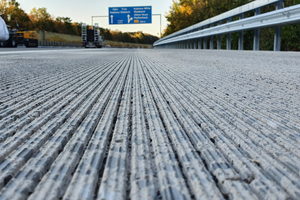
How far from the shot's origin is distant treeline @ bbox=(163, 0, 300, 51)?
19.8 m

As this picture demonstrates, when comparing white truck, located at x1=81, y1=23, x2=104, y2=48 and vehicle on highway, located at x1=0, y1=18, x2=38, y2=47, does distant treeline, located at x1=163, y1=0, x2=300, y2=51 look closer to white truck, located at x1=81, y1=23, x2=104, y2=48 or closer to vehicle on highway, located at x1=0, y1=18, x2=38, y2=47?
white truck, located at x1=81, y1=23, x2=104, y2=48

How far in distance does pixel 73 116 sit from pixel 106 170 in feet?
2.29

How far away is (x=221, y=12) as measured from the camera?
35.7m

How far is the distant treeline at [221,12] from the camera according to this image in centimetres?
1984

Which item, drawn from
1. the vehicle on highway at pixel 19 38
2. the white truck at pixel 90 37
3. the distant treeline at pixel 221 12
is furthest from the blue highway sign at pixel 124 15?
the vehicle on highway at pixel 19 38

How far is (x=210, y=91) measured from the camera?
7.48ft

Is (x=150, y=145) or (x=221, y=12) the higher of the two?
(x=221, y=12)

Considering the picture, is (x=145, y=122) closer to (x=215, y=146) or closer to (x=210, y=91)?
(x=215, y=146)

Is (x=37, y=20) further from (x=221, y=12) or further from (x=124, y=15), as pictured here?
(x=221, y=12)

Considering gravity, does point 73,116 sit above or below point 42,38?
below

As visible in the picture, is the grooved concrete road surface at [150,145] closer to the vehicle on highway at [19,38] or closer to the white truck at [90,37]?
the vehicle on highway at [19,38]

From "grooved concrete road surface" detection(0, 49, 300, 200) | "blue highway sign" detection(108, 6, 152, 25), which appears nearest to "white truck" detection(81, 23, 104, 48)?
"blue highway sign" detection(108, 6, 152, 25)

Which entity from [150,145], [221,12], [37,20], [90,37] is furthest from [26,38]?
[37,20]

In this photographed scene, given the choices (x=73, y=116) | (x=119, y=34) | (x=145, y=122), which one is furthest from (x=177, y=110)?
(x=119, y=34)
